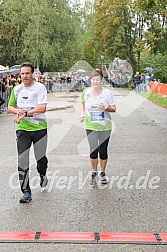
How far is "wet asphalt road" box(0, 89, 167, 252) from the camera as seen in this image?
5.38 m

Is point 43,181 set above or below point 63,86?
above

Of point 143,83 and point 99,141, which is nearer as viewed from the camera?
point 99,141

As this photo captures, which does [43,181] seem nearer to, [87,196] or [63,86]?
[87,196]

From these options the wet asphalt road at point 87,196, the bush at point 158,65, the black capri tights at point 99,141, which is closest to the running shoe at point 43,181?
the wet asphalt road at point 87,196

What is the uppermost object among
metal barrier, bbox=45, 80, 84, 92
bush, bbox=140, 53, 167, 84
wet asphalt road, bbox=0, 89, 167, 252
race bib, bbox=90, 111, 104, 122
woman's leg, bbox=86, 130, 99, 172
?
race bib, bbox=90, 111, 104, 122

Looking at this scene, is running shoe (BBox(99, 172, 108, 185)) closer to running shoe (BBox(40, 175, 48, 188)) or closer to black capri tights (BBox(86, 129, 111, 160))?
black capri tights (BBox(86, 129, 111, 160))

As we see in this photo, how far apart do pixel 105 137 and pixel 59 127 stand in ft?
27.2

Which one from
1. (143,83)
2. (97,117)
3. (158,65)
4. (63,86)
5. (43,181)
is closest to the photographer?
(43,181)

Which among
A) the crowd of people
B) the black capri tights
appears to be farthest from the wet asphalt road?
the crowd of people

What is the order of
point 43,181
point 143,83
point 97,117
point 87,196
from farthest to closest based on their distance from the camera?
1. point 143,83
2. point 97,117
3. point 43,181
4. point 87,196

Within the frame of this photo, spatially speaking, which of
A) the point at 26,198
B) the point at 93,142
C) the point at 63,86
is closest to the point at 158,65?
the point at 63,86

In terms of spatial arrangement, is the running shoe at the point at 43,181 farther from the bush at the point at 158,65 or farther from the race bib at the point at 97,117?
the bush at the point at 158,65

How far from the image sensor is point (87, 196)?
6762 mm

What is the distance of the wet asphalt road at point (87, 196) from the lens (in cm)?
538
